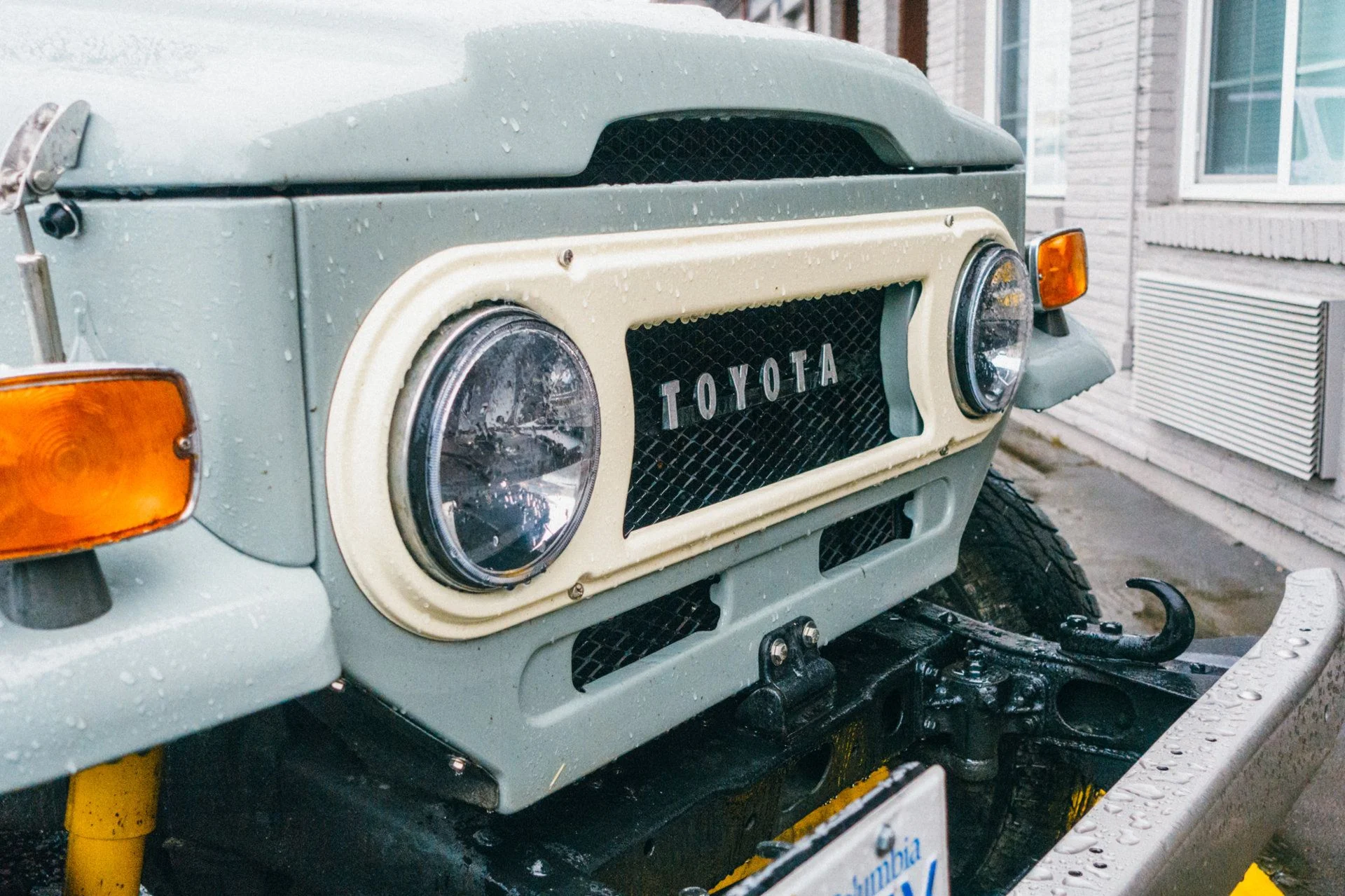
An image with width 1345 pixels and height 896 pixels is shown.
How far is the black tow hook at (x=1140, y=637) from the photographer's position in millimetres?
1882

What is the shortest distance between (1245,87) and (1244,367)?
48.1 inches

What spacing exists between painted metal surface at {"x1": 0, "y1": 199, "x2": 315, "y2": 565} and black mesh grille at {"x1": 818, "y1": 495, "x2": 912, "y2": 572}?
0.88 meters

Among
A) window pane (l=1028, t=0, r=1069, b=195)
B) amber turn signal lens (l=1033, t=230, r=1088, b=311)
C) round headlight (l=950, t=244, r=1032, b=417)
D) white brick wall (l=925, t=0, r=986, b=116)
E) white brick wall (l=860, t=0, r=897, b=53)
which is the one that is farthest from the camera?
white brick wall (l=860, t=0, r=897, b=53)

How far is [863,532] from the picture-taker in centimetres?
192

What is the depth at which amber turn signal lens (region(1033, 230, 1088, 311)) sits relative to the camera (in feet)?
7.02

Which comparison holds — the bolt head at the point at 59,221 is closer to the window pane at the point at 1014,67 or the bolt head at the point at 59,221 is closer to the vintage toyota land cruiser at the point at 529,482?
the vintage toyota land cruiser at the point at 529,482

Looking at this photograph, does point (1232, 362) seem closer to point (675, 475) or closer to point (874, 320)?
point (874, 320)

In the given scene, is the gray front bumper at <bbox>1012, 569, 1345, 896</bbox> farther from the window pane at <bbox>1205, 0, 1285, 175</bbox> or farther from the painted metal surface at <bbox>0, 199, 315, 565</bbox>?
the window pane at <bbox>1205, 0, 1285, 175</bbox>

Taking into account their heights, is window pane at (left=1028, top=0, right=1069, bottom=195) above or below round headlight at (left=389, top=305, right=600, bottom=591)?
above

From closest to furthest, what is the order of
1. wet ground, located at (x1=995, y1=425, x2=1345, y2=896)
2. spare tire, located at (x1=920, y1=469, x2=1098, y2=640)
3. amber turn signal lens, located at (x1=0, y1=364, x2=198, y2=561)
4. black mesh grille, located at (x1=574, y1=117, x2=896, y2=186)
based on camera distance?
amber turn signal lens, located at (x1=0, y1=364, x2=198, y2=561)
black mesh grille, located at (x1=574, y1=117, x2=896, y2=186)
spare tire, located at (x1=920, y1=469, x2=1098, y2=640)
wet ground, located at (x1=995, y1=425, x2=1345, y2=896)

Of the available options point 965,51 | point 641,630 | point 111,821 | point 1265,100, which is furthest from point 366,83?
point 965,51

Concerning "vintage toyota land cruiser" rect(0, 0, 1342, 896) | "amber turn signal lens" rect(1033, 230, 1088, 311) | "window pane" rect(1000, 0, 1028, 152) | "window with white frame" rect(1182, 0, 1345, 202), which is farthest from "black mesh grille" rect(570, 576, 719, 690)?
"window pane" rect(1000, 0, 1028, 152)

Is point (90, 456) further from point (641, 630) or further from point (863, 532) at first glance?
point (863, 532)

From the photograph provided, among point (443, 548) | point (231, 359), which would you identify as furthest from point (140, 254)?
point (443, 548)
